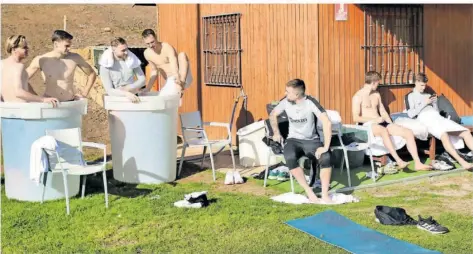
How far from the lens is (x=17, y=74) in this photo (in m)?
6.11

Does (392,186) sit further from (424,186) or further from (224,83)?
(224,83)

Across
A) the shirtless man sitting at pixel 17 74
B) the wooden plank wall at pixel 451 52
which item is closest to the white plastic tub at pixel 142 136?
the shirtless man sitting at pixel 17 74

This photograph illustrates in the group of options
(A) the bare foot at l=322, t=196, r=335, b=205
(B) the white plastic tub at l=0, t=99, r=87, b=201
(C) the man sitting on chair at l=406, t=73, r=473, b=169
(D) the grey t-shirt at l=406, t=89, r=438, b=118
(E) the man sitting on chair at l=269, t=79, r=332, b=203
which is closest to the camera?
(A) the bare foot at l=322, t=196, r=335, b=205

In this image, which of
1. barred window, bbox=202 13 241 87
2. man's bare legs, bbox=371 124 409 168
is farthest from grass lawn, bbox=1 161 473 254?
barred window, bbox=202 13 241 87

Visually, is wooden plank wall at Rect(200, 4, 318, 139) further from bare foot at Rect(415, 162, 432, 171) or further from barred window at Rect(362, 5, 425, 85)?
bare foot at Rect(415, 162, 432, 171)

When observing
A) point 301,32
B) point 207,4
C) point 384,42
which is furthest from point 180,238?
point 207,4

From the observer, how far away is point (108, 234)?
5.07 meters

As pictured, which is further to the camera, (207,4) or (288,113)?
(207,4)

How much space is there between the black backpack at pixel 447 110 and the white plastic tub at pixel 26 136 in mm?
4890

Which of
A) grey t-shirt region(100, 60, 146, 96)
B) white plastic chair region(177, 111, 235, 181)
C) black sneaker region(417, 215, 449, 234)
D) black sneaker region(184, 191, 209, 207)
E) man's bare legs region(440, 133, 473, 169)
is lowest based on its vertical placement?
black sneaker region(417, 215, 449, 234)

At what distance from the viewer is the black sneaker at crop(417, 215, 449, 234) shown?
16.0ft

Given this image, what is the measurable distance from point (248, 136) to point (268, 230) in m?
3.05

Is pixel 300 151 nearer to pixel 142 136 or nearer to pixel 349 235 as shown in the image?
pixel 349 235

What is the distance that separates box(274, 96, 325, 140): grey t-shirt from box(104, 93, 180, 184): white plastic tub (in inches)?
55.3
